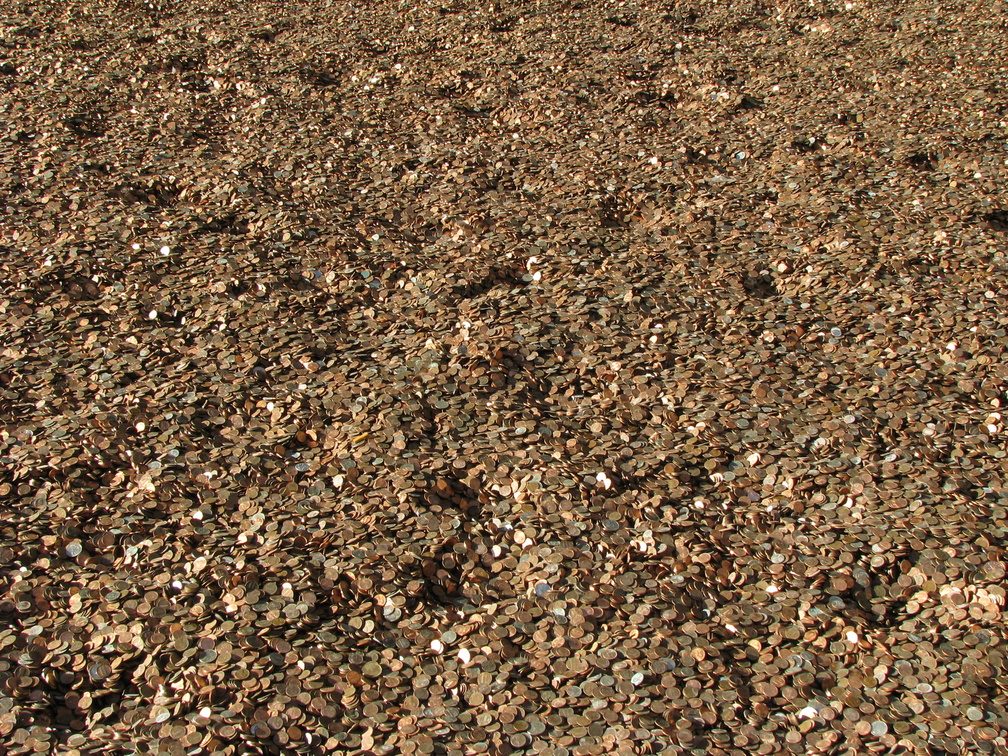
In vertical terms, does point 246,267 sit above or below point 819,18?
above

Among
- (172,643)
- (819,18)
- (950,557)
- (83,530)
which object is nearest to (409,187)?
(83,530)

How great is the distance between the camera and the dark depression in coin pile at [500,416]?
256 cm

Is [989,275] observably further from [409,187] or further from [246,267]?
[246,267]

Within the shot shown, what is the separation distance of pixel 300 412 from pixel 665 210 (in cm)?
274

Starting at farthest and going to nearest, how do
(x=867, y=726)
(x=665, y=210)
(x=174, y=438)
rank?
(x=665, y=210) < (x=174, y=438) < (x=867, y=726)

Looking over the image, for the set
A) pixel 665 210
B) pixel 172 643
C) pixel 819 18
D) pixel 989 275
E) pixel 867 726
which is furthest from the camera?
pixel 819 18

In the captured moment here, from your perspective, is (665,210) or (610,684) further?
(665,210)

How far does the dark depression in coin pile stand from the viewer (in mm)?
2562

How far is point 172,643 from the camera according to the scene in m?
→ 2.66

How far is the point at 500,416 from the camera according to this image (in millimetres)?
3602

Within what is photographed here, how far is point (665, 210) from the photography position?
16.9 feet

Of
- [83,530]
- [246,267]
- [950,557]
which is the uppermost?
[246,267]

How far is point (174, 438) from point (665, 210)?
3222 mm

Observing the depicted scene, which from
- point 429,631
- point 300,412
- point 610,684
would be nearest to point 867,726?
point 610,684
